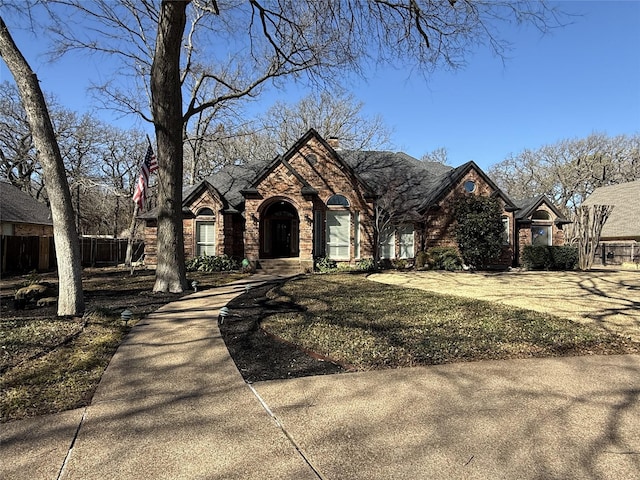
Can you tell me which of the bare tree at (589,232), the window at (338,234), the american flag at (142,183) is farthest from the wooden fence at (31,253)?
the bare tree at (589,232)

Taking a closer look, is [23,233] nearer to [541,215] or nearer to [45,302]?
[45,302]

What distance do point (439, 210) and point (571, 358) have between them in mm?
15053

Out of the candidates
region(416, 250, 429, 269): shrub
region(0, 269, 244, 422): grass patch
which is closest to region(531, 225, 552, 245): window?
region(416, 250, 429, 269): shrub

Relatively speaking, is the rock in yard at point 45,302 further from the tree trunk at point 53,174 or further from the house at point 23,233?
the house at point 23,233

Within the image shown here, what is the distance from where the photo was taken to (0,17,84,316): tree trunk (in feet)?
21.9

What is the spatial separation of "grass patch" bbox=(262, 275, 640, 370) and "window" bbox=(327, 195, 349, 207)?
973 centimetres

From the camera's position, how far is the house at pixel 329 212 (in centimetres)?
1756

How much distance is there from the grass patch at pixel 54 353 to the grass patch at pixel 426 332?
2.44 metres

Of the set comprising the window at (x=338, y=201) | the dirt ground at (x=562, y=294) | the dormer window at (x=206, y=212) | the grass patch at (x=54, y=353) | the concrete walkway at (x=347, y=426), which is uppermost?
the window at (x=338, y=201)

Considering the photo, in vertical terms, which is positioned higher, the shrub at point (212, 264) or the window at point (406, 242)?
the window at point (406, 242)

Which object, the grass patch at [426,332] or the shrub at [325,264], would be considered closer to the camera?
the grass patch at [426,332]

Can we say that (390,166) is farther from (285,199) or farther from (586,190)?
(586,190)

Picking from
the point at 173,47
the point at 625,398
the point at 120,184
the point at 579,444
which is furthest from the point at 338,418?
the point at 120,184

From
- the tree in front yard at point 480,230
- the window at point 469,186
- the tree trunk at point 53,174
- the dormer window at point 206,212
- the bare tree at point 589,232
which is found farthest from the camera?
the window at point 469,186
